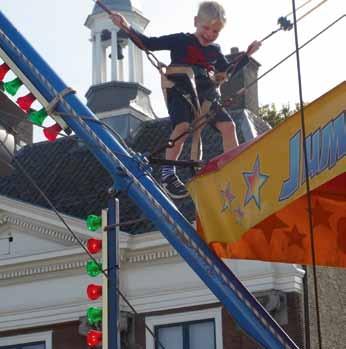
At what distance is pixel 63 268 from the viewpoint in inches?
835

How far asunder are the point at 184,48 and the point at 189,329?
35.1 ft

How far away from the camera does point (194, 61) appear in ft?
31.8

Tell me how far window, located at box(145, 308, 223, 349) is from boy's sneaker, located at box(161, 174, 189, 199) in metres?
9.83

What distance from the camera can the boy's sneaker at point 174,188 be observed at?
9703 millimetres

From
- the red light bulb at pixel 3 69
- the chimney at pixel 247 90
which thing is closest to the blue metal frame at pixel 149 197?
the red light bulb at pixel 3 69

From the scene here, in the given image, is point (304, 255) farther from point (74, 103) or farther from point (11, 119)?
point (11, 119)

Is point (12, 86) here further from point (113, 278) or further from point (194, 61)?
point (113, 278)

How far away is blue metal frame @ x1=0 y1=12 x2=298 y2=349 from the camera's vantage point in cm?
820

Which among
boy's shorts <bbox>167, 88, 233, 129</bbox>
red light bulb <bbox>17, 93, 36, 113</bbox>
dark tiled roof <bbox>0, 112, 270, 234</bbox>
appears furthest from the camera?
dark tiled roof <bbox>0, 112, 270, 234</bbox>

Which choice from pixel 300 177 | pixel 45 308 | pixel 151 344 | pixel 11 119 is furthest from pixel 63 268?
pixel 300 177

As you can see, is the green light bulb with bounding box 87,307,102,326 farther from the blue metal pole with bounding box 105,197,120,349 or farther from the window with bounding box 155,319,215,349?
the window with bounding box 155,319,215,349

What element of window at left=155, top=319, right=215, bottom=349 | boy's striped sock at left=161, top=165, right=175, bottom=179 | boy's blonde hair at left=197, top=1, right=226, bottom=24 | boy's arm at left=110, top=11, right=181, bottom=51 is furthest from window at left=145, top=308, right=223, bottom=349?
boy's blonde hair at left=197, top=1, right=226, bottom=24

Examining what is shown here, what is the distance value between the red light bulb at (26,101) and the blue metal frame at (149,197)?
160mm

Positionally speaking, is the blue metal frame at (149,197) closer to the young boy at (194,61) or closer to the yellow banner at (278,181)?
the yellow banner at (278,181)
